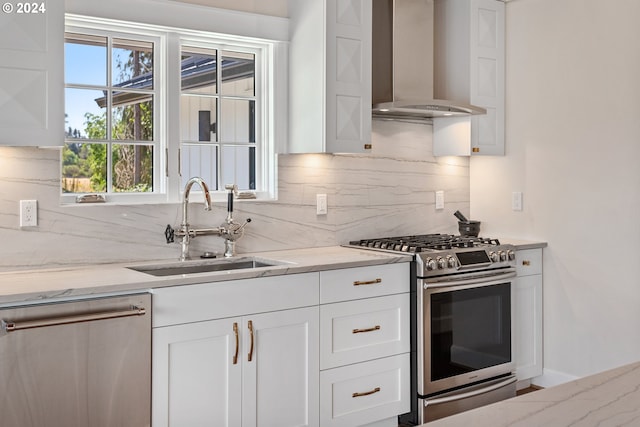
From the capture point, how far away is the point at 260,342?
10.0 feet

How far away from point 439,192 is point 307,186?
1.09 m

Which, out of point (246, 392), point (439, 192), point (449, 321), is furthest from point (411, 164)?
point (246, 392)

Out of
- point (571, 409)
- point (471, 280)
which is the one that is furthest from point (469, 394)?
point (571, 409)

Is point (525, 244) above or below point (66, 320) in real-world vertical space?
above

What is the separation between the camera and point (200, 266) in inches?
135

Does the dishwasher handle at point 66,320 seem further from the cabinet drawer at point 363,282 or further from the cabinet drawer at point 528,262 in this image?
the cabinet drawer at point 528,262

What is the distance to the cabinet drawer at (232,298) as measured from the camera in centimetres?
280

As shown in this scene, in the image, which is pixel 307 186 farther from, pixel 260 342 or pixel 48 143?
pixel 48 143

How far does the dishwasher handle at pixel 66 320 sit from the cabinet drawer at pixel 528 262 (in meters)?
2.41

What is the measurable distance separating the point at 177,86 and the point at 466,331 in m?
2.05

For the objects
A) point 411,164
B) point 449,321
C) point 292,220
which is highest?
point 411,164

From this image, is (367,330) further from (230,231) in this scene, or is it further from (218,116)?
(218,116)

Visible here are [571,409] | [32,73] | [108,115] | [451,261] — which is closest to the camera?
[571,409]

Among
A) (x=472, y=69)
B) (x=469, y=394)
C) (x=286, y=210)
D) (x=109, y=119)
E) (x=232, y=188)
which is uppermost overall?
(x=472, y=69)
